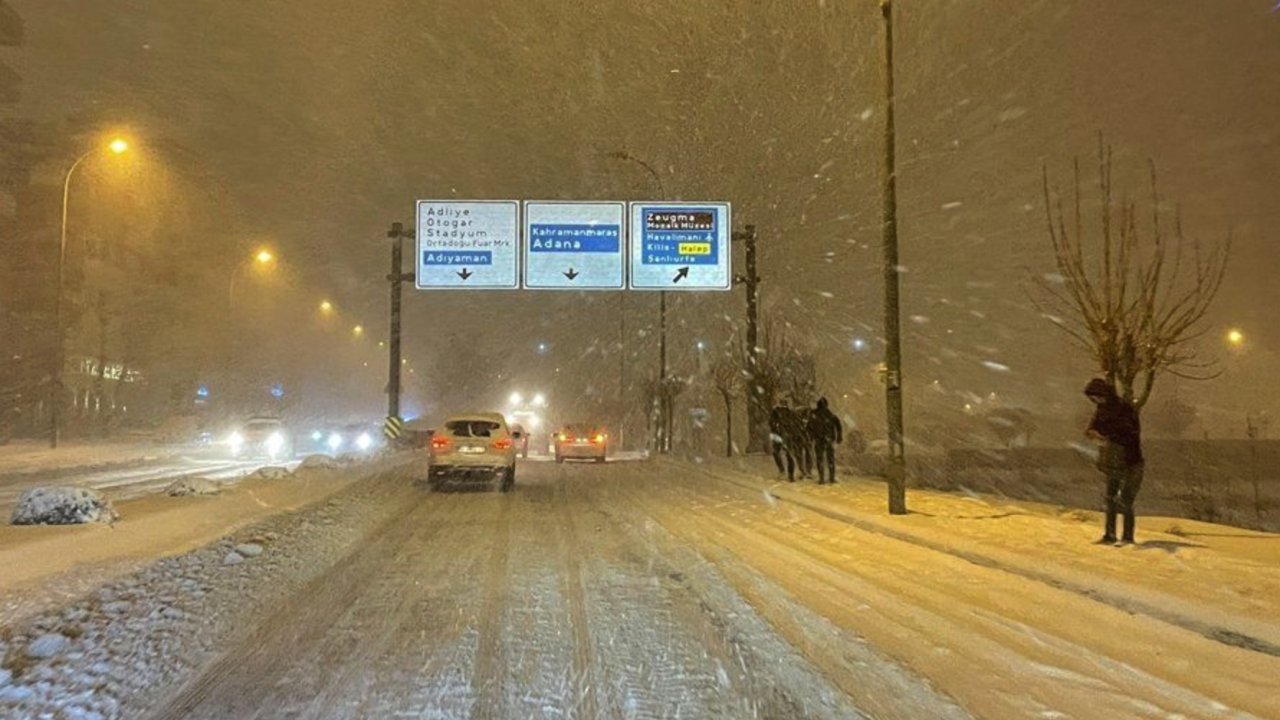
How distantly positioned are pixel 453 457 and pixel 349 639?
16.1 meters

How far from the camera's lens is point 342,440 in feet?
159

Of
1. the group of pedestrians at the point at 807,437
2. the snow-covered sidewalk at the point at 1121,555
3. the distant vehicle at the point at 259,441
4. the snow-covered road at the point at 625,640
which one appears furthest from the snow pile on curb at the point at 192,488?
the distant vehicle at the point at 259,441

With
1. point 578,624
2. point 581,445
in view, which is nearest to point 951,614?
point 578,624

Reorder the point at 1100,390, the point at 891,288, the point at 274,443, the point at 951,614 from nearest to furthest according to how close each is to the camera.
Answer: the point at 951,614
the point at 1100,390
the point at 891,288
the point at 274,443

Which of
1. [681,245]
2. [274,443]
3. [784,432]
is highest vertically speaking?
[681,245]

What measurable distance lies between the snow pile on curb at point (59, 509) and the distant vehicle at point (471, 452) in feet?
30.1

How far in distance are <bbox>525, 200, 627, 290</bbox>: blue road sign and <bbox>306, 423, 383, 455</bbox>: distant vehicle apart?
73.0 ft

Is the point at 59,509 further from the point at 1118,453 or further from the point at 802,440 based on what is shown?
the point at 802,440

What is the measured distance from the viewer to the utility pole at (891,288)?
16.2 meters

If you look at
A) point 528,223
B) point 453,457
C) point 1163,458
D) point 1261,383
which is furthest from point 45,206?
point 1261,383

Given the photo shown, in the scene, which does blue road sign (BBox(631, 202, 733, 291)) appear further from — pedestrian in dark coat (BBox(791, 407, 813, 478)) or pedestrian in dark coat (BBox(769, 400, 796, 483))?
pedestrian in dark coat (BBox(791, 407, 813, 478))

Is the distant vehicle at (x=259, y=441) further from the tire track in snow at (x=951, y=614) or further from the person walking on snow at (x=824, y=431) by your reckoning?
the tire track in snow at (x=951, y=614)

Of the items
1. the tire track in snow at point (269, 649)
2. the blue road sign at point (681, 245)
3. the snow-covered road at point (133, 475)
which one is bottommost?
the snow-covered road at point (133, 475)

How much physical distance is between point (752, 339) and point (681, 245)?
581 centimetres
